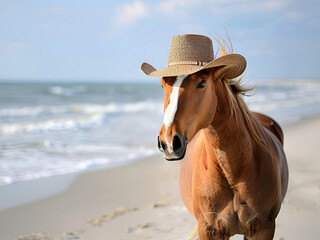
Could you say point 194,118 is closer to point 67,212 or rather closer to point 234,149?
point 234,149

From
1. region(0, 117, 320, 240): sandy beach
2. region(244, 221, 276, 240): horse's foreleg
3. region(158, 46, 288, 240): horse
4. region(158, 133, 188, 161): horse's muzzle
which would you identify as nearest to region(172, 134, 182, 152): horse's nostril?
region(158, 133, 188, 161): horse's muzzle

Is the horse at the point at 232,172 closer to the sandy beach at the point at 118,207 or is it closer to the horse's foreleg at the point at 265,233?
the horse's foreleg at the point at 265,233

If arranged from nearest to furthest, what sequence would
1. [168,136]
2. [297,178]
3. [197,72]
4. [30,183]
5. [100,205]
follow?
[168,136] → [197,72] → [100,205] → [30,183] → [297,178]

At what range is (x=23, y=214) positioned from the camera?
3.91 metres

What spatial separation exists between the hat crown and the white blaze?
200 mm

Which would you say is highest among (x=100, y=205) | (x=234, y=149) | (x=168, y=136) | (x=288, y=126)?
(x=168, y=136)

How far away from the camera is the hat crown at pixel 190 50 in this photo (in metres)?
1.70

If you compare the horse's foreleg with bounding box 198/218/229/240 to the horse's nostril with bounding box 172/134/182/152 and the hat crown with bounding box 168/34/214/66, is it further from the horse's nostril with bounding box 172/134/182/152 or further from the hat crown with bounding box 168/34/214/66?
the hat crown with bounding box 168/34/214/66

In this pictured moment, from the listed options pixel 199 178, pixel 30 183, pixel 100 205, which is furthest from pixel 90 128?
pixel 199 178

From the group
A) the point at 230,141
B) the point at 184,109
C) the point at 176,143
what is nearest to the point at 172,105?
the point at 184,109

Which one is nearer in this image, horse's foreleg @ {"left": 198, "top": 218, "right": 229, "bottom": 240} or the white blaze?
the white blaze

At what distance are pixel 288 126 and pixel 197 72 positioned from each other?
8.72 metres

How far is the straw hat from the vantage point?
1602 mm

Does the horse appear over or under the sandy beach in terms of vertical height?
over
